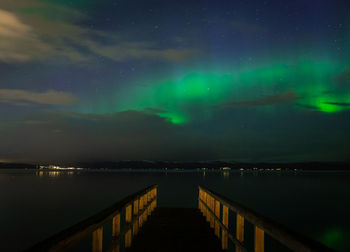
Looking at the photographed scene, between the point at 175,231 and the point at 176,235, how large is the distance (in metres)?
0.49

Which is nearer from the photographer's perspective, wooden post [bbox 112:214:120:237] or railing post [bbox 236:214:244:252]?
railing post [bbox 236:214:244:252]

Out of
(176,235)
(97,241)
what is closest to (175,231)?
(176,235)

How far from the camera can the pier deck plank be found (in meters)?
6.44

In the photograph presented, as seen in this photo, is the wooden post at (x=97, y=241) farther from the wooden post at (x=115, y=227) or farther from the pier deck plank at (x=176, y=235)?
the pier deck plank at (x=176, y=235)

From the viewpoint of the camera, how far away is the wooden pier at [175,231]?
2.62 m

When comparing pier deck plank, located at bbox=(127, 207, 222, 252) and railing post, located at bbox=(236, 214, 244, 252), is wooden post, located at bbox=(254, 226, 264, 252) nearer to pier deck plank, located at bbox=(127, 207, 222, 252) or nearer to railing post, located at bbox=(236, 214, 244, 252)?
railing post, located at bbox=(236, 214, 244, 252)

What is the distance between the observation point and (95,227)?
3.42 metres

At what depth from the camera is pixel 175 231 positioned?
8102mm

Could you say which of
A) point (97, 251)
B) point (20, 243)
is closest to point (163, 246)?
point (97, 251)

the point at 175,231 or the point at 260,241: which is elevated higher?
the point at 260,241

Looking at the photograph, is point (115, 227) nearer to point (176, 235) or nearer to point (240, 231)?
point (240, 231)

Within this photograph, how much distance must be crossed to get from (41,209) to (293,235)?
35.1 meters

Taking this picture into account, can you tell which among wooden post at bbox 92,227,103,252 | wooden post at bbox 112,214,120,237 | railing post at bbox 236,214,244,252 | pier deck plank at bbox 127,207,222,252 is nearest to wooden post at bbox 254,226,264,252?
railing post at bbox 236,214,244,252

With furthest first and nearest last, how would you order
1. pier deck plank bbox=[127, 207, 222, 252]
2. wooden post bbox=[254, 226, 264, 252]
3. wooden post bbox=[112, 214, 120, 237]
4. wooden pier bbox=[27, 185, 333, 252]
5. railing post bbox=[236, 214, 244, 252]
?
pier deck plank bbox=[127, 207, 222, 252], wooden post bbox=[112, 214, 120, 237], railing post bbox=[236, 214, 244, 252], wooden post bbox=[254, 226, 264, 252], wooden pier bbox=[27, 185, 333, 252]
